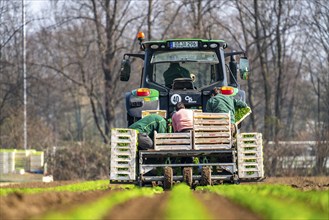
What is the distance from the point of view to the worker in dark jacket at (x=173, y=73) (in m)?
16.7

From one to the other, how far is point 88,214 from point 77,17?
33923 mm

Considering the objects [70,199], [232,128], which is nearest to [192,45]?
[232,128]

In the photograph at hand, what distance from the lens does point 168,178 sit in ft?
43.4

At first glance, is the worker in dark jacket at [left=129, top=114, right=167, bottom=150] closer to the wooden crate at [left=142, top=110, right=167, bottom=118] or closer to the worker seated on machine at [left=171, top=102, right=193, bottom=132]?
the worker seated on machine at [left=171, top=102, right=193, bottom=132]

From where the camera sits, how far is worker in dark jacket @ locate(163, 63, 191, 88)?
16.7 m

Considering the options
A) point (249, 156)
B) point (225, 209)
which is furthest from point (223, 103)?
point (225, 209)

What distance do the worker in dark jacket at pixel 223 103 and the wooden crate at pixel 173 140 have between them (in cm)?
96

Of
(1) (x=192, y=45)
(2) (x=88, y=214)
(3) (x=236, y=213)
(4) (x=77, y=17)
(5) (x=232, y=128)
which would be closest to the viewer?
(2) (x=88, y=214)

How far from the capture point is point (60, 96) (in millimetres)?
72375

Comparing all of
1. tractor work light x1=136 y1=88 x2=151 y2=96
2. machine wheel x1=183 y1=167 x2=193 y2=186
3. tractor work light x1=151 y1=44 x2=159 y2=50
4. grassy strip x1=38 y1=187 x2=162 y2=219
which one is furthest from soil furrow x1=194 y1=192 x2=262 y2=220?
tractor work light x1=151 y1=44 x2=159 y2=50

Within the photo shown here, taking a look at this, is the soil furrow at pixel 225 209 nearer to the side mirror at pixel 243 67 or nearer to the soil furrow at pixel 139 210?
the soil furrow at pixel 139 210

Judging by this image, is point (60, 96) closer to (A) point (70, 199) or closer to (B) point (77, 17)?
(B) point (77, 17)

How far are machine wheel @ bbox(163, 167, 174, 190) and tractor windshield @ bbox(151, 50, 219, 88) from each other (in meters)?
3.69

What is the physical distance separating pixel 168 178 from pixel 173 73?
403 cm
